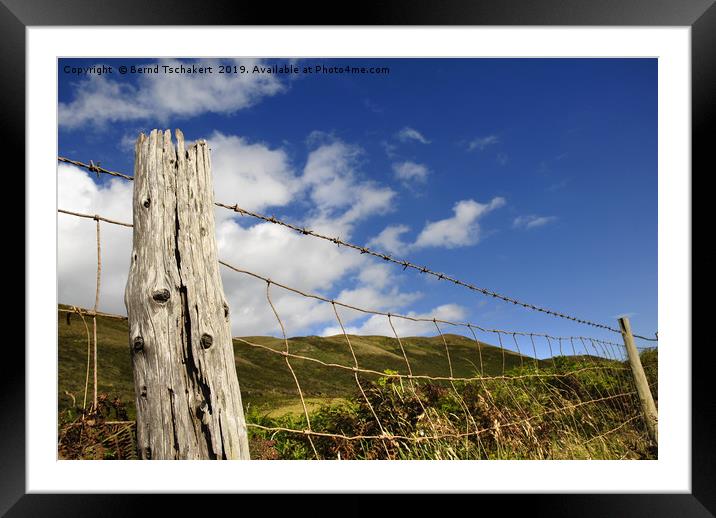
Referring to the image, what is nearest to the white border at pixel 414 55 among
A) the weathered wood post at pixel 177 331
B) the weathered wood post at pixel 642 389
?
the weathered wood post at pixel 177 331

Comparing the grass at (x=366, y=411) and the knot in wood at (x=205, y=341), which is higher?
the knot in wood at (x=205, y=341)

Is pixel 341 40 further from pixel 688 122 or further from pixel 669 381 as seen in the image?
pixel 669 381

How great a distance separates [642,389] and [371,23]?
337cm

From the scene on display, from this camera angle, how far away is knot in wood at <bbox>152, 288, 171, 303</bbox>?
1457 millimetres

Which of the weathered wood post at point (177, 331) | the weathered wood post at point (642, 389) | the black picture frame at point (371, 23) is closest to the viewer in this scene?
the weathered wood post at point (177, 331)

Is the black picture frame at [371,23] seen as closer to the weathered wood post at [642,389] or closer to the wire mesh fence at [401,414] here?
the wire mesh fence at [401,414]

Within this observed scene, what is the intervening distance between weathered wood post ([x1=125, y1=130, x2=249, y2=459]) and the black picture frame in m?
0.60

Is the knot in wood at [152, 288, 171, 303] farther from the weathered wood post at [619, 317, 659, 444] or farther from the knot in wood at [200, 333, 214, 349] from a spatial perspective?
the weathered wood post at [619, 317, 659, 444]

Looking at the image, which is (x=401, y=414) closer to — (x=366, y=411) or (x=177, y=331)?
(x=366, y=411)

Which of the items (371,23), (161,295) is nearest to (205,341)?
(161,295)

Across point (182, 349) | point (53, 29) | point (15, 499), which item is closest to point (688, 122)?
point (182, 349)

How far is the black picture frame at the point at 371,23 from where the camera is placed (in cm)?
186

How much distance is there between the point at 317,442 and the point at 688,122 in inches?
88.8

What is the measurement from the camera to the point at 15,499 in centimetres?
184
